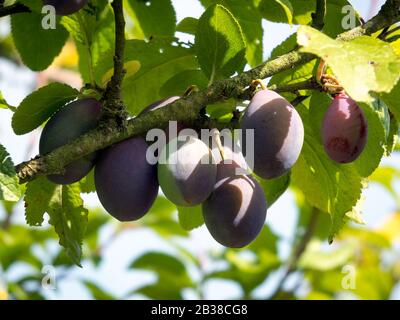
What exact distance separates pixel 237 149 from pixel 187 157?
149 millimetres

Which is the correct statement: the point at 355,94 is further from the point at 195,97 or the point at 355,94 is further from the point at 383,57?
the point at 195,97

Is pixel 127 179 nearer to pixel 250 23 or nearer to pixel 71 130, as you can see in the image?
pixel 71 130

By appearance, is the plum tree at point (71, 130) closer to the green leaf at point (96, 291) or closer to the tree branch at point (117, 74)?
the tree branch at point (117, 74)

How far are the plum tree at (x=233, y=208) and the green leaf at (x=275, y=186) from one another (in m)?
0.24

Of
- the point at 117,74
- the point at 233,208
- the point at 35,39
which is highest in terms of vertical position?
the point at 35,39

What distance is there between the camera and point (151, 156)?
4.34ft

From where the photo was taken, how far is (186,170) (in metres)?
1.25

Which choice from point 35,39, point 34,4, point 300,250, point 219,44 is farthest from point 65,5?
point 300,250

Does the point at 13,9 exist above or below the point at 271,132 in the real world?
above

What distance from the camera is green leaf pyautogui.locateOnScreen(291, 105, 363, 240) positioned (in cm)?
143

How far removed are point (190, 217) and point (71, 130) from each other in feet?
1.27

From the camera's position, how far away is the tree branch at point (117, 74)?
1.26 meters

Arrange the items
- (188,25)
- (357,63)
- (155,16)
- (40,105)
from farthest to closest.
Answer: (155,16) → (188,25) → (40,105) → (357,63)
